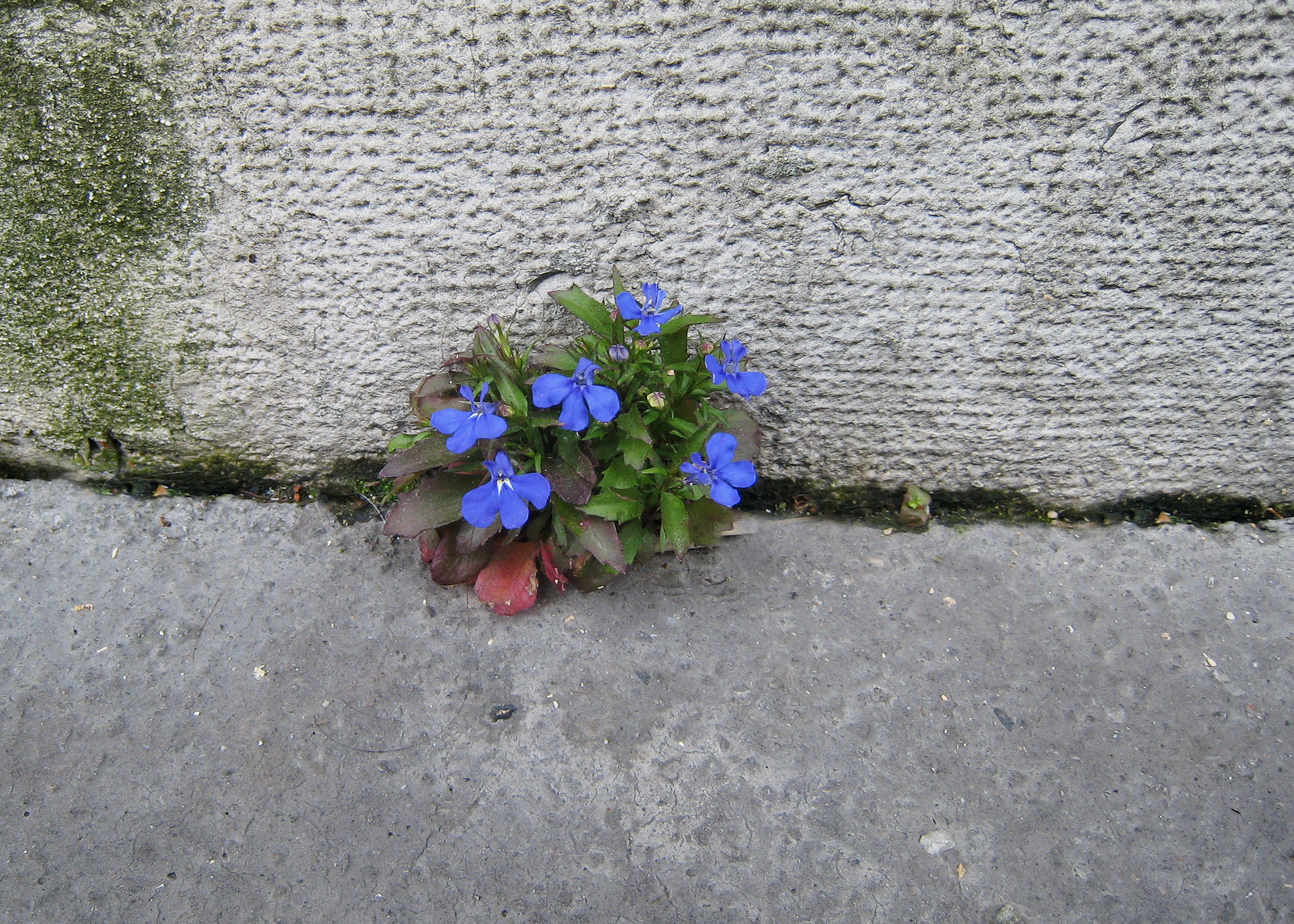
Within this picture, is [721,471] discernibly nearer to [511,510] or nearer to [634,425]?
[634,425]

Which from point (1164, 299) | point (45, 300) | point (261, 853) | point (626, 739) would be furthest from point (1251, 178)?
point (45, 300)

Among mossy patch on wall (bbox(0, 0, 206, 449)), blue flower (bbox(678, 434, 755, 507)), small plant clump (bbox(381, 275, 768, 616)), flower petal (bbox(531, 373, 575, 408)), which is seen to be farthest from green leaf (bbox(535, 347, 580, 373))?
mossy patch on wall (bbox(0, 0, 206, 449))

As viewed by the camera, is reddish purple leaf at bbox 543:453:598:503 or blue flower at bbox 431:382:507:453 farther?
reddish purple leaf at bbox 543:453:598:503

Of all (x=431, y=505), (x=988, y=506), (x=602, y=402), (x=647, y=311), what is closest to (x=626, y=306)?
(x=647, y=311)

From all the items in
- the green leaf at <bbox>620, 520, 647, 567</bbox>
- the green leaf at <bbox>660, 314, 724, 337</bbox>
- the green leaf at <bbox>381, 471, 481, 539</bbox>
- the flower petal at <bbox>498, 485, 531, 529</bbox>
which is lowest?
the green leaf at <bbox>620, 520, 647, 567</bbox>

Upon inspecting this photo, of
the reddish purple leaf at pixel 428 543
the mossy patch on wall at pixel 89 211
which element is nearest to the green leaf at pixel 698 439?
the reddish purple leaf at pixel 428 543

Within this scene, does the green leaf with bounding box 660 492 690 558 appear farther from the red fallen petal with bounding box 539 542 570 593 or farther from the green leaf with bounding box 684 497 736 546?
the red fallen petal with bounding box 539 542 570 593
